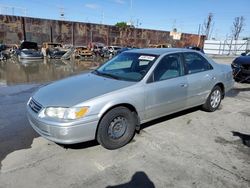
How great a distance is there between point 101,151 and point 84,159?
334 mm

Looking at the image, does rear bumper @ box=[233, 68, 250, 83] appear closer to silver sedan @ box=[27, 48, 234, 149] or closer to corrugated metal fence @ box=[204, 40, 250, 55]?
silver sedan @ box=[27, 48, 234, 149]

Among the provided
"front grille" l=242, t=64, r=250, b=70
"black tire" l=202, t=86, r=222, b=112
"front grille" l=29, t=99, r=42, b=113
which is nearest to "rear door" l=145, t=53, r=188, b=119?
"black tire" l=202, t=86, r=222, b=112

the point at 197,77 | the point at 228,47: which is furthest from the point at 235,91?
the point at 228,47

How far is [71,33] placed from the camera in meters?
35.1

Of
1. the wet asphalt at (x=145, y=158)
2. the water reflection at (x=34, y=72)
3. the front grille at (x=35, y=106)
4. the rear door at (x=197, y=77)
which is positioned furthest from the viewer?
the water reflection at (x=34, y=72)

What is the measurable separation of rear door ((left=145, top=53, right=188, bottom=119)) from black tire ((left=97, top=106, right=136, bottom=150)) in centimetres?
43

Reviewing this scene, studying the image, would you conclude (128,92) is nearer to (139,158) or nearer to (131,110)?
(131,110)

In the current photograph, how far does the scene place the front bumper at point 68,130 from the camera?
11.2 ft

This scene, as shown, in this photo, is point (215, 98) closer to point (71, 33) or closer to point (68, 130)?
point (68, 130)

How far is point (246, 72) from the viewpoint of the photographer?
9953mm

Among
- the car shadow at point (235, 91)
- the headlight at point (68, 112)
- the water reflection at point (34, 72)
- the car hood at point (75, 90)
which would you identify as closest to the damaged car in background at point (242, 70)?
the car shadow at point (235, 91)

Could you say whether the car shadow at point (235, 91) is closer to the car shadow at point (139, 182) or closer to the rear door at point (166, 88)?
the rear door at point (166, 88)

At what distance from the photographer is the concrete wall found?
30.7 m

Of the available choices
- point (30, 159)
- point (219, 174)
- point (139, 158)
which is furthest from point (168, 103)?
point (30, 159)
